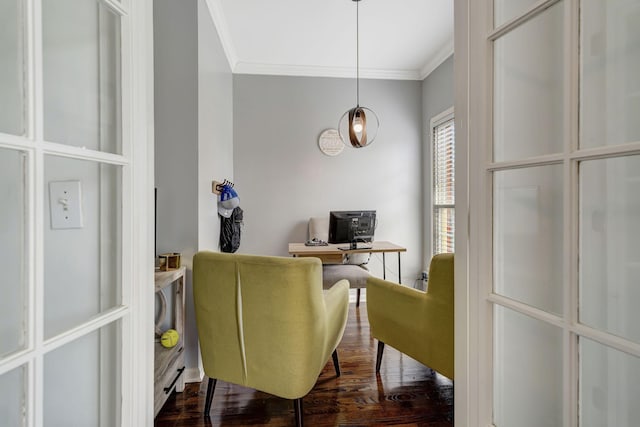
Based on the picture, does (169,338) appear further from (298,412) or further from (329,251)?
(329,251)

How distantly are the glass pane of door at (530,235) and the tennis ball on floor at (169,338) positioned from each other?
1752 mm

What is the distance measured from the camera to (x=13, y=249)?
0.63m

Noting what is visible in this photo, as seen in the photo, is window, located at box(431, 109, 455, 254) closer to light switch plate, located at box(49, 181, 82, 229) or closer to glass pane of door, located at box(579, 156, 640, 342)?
glass pane of door, located at box(579, 156, 640, 342)

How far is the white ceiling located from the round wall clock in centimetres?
74

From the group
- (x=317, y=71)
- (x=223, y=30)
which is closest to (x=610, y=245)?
(x=223, y=30)

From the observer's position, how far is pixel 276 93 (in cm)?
381

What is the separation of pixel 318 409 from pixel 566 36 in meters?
1.95

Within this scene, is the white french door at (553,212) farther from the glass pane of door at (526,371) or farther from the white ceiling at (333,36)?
the white ceiling at (333,36)

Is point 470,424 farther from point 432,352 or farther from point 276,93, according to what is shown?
point 276,93

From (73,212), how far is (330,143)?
3.30 meters

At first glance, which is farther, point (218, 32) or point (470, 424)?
point (218, 32)

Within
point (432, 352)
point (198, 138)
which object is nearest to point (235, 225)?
point (198, 138)

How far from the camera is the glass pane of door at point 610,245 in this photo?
60 cm

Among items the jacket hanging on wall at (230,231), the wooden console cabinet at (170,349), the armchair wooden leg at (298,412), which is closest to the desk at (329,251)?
the jacket hanging on wall at (230,231)
